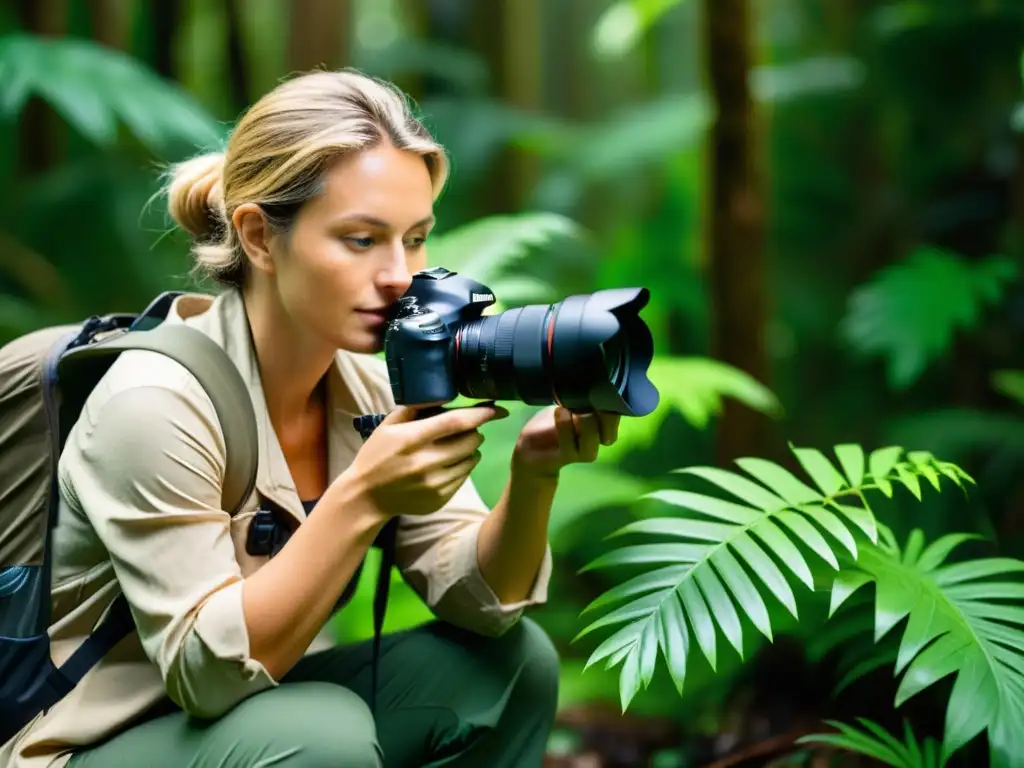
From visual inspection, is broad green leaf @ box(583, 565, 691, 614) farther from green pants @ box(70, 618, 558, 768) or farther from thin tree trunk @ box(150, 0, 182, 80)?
thin tree trunk @ box(150, 0, 182, 80)

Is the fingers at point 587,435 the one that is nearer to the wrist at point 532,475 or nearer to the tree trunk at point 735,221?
the wrist at point 532,475

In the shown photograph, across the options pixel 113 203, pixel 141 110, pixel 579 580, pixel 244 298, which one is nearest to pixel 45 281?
pixel 113 203

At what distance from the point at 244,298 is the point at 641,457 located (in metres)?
2.47

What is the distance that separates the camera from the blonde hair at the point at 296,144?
1.54 m

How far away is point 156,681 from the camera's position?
1.55m

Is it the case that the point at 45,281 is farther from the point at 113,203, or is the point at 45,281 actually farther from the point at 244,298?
the point at 244,298

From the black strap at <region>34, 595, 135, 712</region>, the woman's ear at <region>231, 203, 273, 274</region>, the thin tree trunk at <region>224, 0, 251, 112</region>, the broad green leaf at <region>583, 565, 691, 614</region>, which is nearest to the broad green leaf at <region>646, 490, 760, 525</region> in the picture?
the broad green leaf at <region>583, 565, 691, 614</region>

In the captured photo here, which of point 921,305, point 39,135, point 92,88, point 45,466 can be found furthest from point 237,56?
point 45,466

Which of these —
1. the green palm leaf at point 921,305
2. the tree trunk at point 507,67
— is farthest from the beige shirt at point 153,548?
the tree trunk at point 507,67

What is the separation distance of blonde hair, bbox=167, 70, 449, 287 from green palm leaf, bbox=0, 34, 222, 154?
1384 mm

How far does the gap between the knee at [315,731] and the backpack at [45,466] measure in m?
0.27

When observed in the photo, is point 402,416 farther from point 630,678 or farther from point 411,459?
point 630,678

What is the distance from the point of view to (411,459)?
145cm

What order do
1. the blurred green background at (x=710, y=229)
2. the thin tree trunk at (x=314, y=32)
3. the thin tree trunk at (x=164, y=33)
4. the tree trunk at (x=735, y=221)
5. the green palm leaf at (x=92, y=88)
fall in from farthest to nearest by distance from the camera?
the thin tree trunk at (x=164, y=33) → the thin tree trunk at (x=314, y=32) → the green palm leaf at (x=92, y=88) → the tree trunk at (x=735, y=221) → the blurred green background at (x=710, y=229)
